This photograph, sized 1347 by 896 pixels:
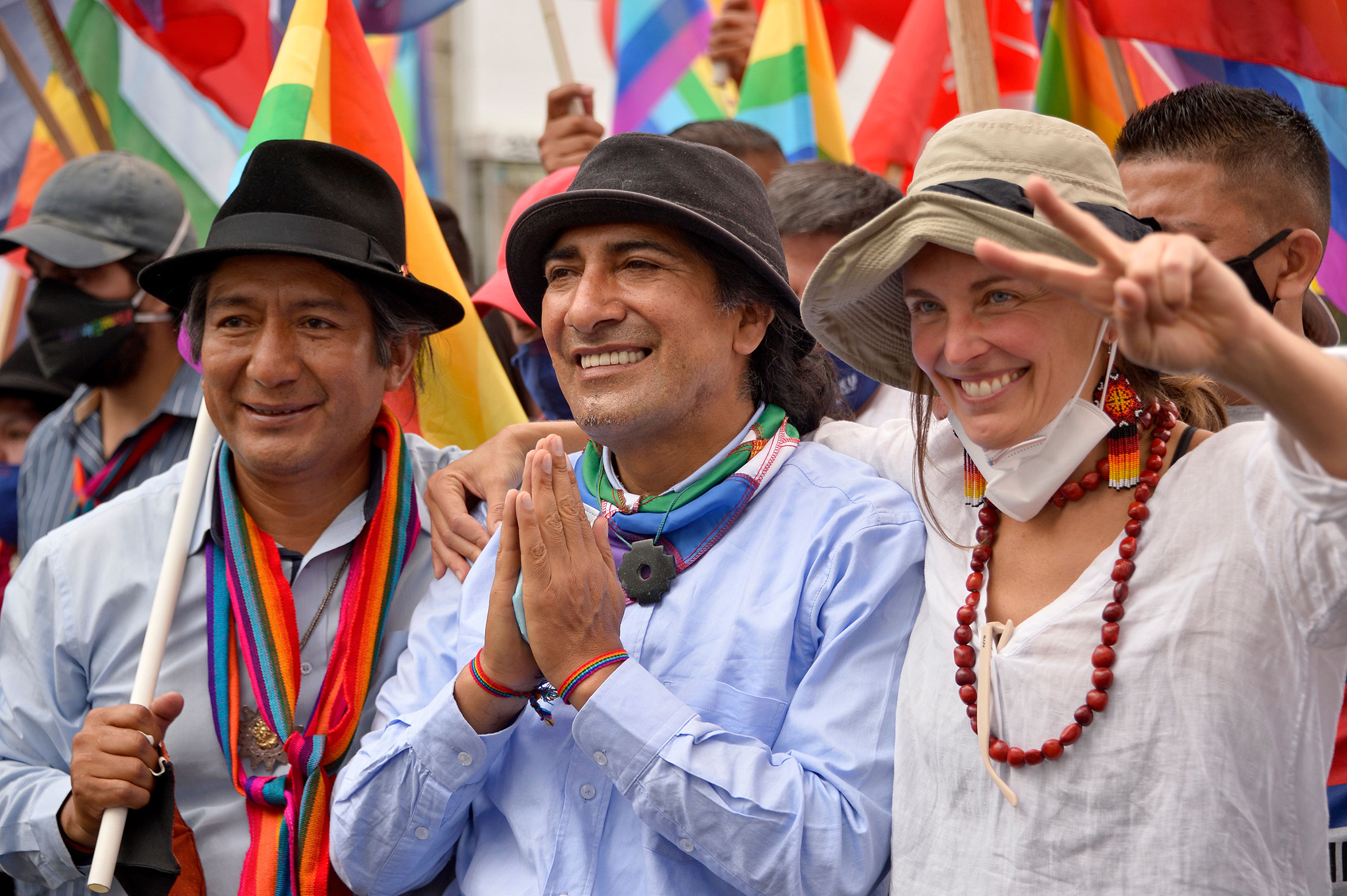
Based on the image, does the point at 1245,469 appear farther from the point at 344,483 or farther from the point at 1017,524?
the point at 344,483

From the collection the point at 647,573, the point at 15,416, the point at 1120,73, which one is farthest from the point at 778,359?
the point at 15,416

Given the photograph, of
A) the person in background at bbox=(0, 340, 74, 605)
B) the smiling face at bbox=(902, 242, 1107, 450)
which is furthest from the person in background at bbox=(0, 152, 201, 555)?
the smiling face at bbox=(902, 242, 1107, 450)

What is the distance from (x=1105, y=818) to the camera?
176 centimetres

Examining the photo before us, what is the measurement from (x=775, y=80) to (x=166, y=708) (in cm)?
364

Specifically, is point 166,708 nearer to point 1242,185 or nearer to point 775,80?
point 1242,185

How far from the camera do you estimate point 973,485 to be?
2.15m

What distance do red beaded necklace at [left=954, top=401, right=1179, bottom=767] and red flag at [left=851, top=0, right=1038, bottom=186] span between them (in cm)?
337

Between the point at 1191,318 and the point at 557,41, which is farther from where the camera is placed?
the point at 557,41

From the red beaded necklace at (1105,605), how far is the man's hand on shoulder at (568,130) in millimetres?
3107

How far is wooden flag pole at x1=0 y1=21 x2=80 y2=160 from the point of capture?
189 inches

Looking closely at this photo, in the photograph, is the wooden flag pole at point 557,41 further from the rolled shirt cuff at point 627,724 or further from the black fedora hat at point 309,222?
the rolled shirt cuff at point 627,724

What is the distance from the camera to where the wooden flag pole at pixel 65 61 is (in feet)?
15.8

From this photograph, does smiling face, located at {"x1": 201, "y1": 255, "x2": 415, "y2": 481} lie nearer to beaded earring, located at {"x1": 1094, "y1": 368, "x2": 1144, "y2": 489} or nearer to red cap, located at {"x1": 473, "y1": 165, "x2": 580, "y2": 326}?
red cap, located at {"x1": 473, "y1": 165, "x2": 580, "y2": 326}

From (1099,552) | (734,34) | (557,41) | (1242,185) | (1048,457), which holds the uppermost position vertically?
(734,34)
